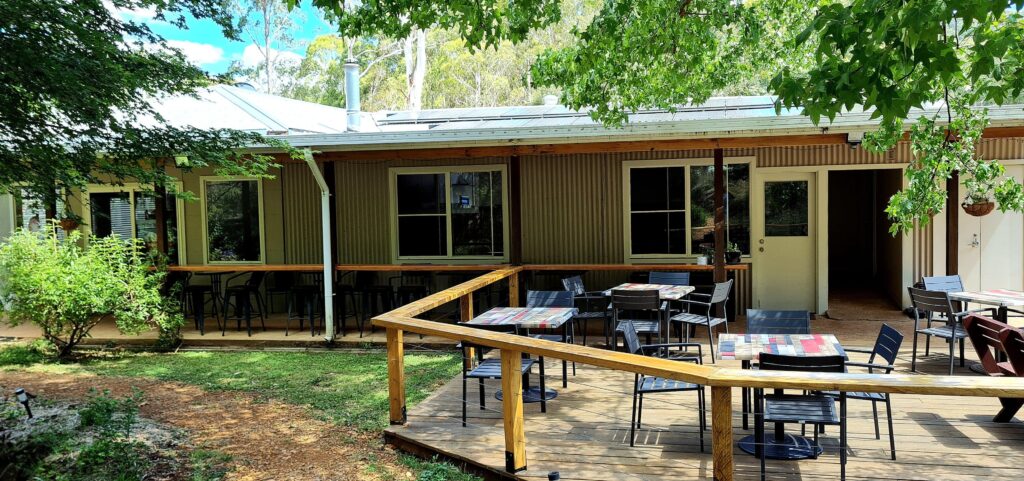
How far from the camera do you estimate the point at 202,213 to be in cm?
1107

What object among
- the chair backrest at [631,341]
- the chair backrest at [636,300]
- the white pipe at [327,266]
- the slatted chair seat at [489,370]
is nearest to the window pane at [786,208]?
the chair backrest at [636,300]

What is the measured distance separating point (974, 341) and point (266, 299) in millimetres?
8965

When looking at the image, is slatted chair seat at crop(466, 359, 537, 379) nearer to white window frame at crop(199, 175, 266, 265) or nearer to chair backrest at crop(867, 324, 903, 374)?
chair backrest at crop(867, 324, 903, 374)

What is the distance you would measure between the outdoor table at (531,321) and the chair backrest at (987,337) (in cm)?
293

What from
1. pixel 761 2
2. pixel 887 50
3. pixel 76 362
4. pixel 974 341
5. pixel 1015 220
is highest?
pixel 761 2

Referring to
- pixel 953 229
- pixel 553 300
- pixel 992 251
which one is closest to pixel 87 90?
pixel 553 300

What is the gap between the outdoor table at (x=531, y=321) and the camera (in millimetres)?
5355

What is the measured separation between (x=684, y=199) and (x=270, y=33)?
26.2m

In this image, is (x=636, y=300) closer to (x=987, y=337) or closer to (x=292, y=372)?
(x=987, y=337)

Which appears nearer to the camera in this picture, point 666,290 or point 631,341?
point 631,341

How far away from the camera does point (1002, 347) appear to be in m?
4.58

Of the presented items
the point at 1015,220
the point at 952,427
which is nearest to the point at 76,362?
the point at 952,427

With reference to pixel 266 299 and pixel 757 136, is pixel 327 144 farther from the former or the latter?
pixel 757 136

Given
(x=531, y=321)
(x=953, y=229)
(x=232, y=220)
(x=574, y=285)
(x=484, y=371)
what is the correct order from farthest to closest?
1. (x=232, y=220)
2. (x=574, y=285)
3. (x=953, y=229)
4. (x=531, y=321)
5. (x=484, y=371)
